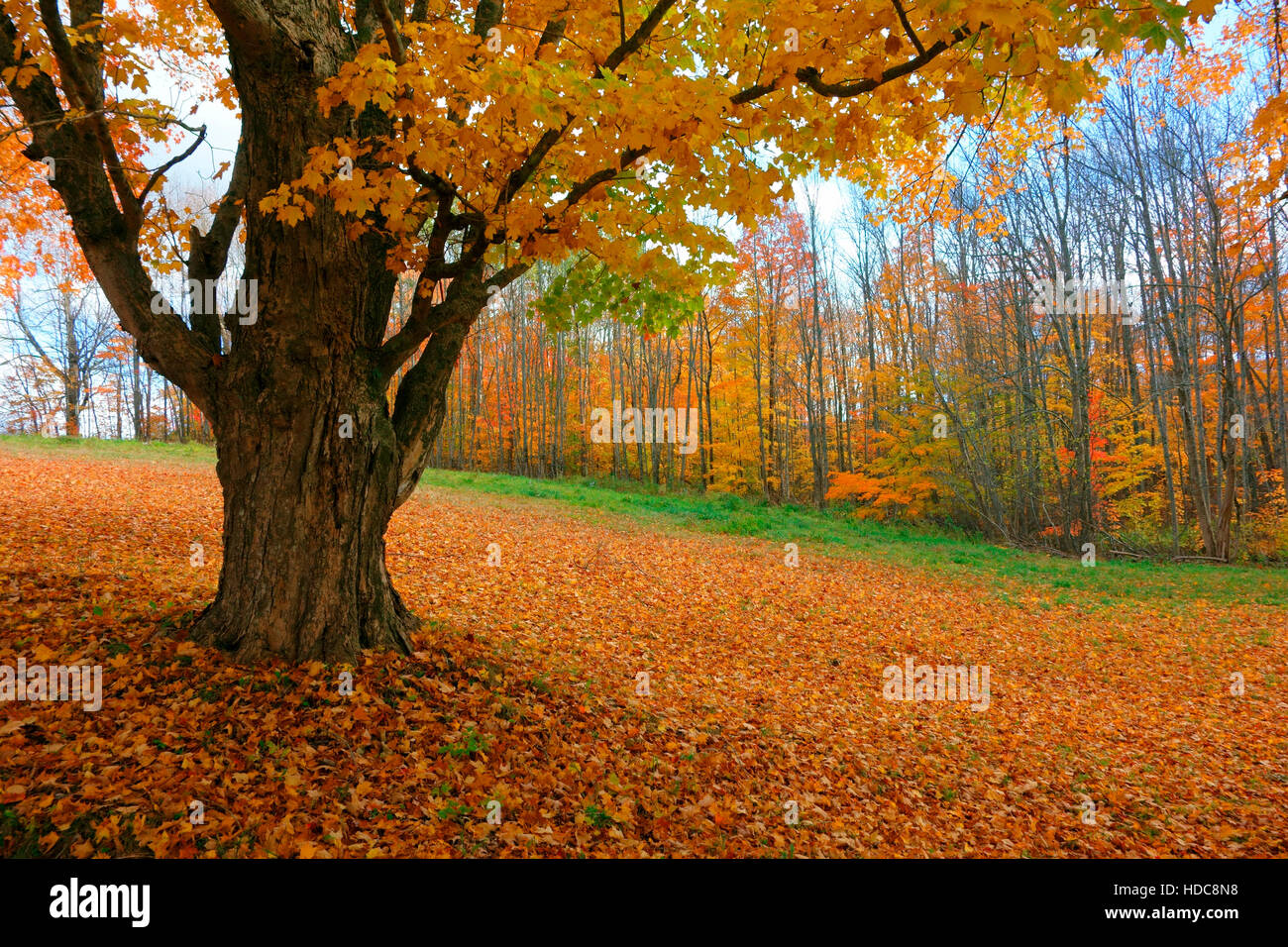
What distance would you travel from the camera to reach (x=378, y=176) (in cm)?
349

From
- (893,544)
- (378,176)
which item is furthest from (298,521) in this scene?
(893,544)

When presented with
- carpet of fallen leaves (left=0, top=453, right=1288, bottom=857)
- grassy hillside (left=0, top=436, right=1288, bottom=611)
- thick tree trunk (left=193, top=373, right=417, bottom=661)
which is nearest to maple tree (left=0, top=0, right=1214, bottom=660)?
thick tree trunk (left=193, top=373, right=417, bottom=661)

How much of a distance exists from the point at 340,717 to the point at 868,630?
7086 millimetres

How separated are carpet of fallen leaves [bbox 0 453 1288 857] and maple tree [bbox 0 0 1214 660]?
79cm

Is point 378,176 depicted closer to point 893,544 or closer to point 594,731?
point 594,731

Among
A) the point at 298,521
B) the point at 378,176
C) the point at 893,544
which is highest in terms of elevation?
the point at 378,176

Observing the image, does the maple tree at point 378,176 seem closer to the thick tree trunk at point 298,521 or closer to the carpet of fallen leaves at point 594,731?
the thick tree trunk at point 298,521

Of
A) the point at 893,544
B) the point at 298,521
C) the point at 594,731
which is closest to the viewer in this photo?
the point at 298,521

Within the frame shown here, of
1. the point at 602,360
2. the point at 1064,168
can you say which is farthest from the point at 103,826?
the point at 602,360

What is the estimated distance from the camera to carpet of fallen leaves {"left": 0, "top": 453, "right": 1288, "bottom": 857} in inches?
123

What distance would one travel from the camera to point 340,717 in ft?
12.6

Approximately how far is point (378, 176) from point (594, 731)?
4103 mm

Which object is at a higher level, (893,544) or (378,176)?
(378,176)

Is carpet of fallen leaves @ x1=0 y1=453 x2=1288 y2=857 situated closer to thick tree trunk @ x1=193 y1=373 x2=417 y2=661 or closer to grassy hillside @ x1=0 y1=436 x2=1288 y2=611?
thick tree trunk @ x1=193 y1=373 x2=417 y2=661
